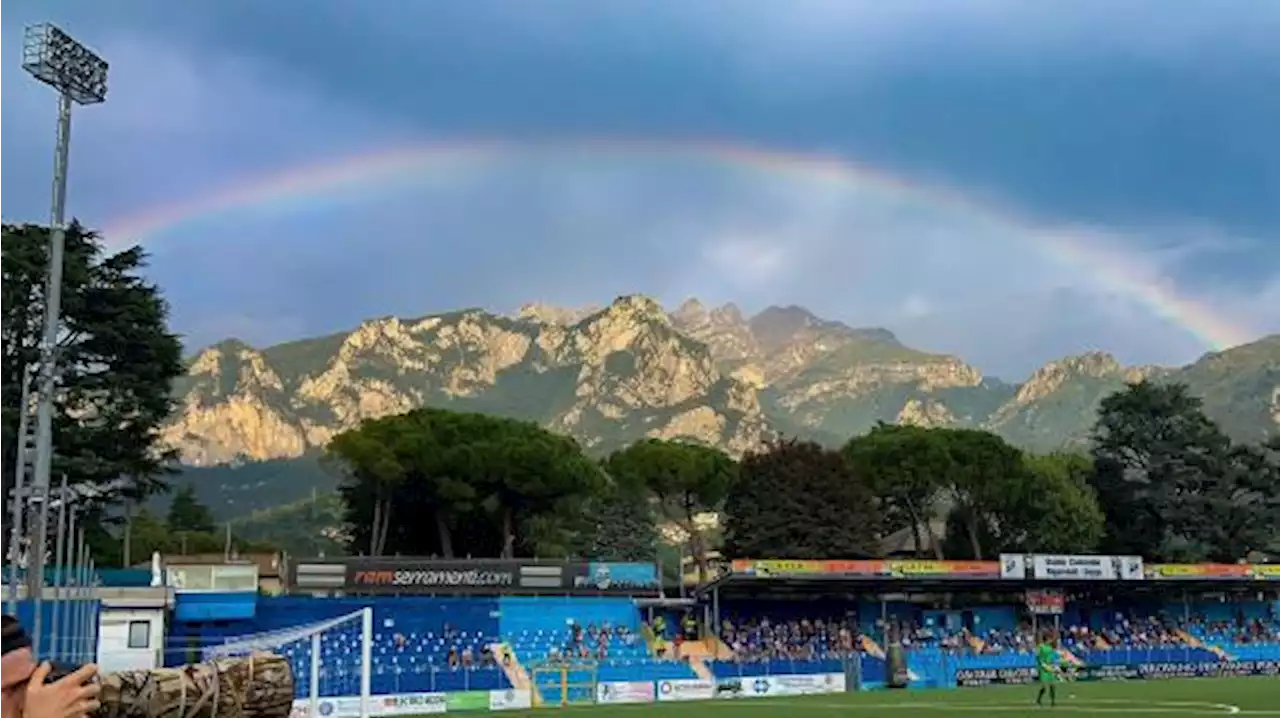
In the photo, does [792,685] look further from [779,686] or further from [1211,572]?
[1211,572]

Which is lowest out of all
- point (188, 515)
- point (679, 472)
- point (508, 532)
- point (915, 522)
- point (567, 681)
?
point (567, 681)

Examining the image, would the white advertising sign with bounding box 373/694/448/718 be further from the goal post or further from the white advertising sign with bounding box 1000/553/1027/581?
the white advertising sign with bounding box 1000/553/1027/581

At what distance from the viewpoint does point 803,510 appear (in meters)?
86.8

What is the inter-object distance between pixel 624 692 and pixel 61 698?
1885 inches

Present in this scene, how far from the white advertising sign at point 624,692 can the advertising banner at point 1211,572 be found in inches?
1424

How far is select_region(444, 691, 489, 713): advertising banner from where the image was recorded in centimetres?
4644

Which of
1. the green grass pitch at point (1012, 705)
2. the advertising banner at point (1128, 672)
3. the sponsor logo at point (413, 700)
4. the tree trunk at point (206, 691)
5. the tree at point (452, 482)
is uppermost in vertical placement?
the tree at point (452, 482)

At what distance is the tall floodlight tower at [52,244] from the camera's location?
94.6ft

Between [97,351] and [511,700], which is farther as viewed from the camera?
[97,351]

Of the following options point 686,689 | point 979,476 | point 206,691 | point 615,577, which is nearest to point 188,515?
point 979,476

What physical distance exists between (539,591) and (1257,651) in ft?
127

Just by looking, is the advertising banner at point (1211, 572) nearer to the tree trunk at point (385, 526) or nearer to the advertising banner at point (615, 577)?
the advertising banner at point (615, 577)

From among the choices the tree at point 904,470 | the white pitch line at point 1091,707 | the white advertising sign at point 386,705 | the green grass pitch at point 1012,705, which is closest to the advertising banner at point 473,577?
the white advertising sign at point 386,705

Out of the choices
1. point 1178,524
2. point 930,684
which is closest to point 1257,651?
point 930,684
